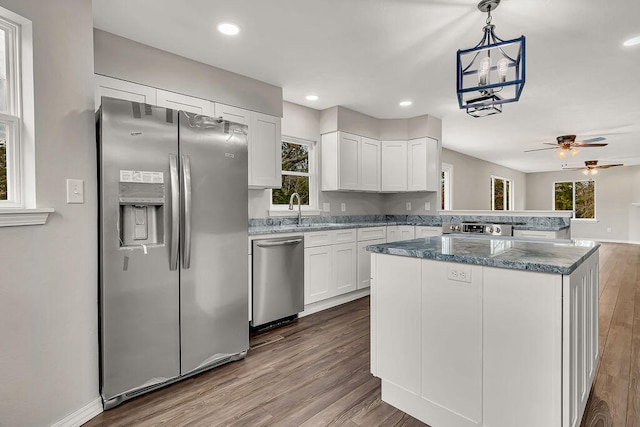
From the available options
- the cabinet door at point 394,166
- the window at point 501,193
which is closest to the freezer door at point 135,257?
the cabinet door at point 394,166

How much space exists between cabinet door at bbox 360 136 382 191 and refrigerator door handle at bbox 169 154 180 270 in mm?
2991

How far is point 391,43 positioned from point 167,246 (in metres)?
2.31

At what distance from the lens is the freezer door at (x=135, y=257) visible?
1.89 meters

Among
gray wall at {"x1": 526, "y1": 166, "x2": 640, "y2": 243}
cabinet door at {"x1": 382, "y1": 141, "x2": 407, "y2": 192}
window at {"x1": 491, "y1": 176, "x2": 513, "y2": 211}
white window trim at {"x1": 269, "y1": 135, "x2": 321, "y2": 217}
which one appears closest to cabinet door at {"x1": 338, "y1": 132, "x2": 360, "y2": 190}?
white window trim at {"x1": 269, "y1": 135, "x2": 321, "y2": 217}

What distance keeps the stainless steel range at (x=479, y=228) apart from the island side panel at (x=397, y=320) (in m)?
2.82

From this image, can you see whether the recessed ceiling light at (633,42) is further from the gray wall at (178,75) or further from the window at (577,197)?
the window at (577,197)

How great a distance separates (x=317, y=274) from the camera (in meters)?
3.69

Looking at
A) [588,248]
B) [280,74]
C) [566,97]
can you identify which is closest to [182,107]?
[280,74]

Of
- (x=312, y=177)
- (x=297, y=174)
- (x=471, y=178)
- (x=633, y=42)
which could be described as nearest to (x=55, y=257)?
(x=297, y=174)

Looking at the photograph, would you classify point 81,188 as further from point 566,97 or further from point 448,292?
point 566,97

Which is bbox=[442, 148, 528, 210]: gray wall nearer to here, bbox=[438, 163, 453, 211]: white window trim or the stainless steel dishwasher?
bbox=[438, 163, 453, 211]: white window trim

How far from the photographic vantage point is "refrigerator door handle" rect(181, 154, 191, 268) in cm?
215

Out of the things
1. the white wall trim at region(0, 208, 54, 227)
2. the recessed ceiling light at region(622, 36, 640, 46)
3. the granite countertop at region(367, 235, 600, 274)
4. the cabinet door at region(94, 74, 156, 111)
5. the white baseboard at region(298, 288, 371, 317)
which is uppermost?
the recessed ceiling light at region(622, 36, 640, 46)

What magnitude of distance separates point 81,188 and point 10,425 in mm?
1178
